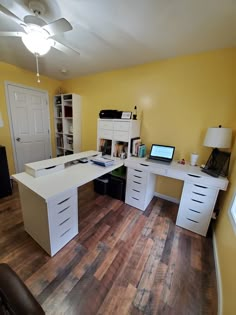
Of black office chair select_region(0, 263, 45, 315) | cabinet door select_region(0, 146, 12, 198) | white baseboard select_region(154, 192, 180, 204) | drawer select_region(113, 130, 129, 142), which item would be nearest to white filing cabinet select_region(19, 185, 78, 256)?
black office chair select_region(0, 263, 45, 315)

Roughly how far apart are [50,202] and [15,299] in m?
0.85

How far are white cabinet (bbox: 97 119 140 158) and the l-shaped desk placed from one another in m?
0.41

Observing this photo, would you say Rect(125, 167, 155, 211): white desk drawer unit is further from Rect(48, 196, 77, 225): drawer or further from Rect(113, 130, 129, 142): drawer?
Rect(48, 196, 77, 225): drawer

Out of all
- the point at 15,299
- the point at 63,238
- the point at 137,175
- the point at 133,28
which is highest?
the point at 133,28

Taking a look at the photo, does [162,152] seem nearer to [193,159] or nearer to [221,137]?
[193,159]

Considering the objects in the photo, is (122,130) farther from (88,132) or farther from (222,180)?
(222,180)

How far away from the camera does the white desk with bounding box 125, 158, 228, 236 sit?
71.0 inches

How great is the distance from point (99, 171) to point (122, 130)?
932 mm

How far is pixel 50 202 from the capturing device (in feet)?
4.50

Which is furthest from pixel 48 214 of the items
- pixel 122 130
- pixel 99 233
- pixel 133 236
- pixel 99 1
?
pixel 99 1

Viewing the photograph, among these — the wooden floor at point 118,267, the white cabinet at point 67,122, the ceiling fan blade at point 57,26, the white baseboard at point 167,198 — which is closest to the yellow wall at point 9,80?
the white cabinet at point 67,122

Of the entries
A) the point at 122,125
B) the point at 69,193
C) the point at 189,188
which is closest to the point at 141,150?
the point at 122,125

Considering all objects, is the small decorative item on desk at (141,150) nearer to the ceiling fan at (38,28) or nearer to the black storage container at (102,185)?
the black storage container at (102,185)

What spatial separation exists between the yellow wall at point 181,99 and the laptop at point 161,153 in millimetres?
163
